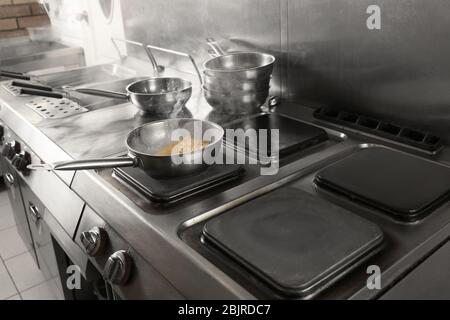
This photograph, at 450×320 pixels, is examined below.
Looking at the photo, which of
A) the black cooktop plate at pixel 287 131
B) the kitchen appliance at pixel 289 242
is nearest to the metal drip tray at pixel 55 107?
the black cooktop plate at pixel 287 131

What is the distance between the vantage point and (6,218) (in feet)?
8.23

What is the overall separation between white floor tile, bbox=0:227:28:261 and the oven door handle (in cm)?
82

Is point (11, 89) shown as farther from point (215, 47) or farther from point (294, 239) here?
point (294, 239)

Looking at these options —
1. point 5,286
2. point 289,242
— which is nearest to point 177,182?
point 289,242

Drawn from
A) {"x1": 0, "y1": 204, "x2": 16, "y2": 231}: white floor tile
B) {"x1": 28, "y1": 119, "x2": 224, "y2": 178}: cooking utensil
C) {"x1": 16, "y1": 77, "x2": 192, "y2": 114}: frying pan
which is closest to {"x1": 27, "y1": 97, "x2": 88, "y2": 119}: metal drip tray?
{"x1": 16, "y1": 77, "x2": 192, "y2": 114}: frying pan

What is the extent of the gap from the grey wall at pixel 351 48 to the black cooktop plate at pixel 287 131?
0.16 m

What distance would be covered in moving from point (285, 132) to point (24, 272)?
Answer: 1.55 m

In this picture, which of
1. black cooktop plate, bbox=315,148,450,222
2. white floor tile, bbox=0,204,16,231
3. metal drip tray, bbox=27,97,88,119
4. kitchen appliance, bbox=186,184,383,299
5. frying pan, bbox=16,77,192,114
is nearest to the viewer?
kitchen appliance, bbox=186,184,383,299

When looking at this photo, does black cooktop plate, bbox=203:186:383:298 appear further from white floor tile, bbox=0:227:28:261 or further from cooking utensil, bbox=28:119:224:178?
white floor tile, bbox=0:227:28:261

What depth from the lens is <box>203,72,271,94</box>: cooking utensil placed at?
4.07 feet

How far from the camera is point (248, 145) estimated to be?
111 cm

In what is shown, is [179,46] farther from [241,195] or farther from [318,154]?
[241,195]
